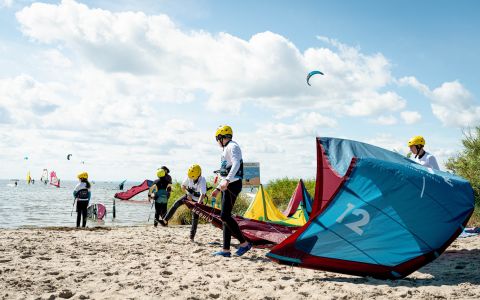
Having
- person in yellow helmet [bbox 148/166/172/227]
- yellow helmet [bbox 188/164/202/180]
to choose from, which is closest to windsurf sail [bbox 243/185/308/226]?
person in yellow helmet [bbox 148/166/172/227]

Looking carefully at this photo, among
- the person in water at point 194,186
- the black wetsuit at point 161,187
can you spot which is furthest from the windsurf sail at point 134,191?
the person in water at point 194,186

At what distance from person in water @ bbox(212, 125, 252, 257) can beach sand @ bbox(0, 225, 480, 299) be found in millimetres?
285

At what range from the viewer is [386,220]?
516cm

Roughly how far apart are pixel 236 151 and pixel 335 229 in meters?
2.30

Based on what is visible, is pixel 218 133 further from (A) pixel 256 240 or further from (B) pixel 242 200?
(B) pixel 242 200

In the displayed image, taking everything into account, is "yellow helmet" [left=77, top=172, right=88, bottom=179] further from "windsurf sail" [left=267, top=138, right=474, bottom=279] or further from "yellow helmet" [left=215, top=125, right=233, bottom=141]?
"windsurf sail" [left=267, top=138, right=474, bottom=279]

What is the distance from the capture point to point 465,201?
5.31 metres

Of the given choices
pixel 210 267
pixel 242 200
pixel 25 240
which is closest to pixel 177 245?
pixel 210 267

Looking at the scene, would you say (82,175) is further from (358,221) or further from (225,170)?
(358,221)

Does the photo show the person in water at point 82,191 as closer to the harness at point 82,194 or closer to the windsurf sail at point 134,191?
the harness at point 82,194

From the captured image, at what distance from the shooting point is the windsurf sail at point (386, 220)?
512cm

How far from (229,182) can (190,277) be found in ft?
5.91

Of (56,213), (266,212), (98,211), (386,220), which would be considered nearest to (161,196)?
(266,212)

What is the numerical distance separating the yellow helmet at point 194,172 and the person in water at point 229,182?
1.78 meters
